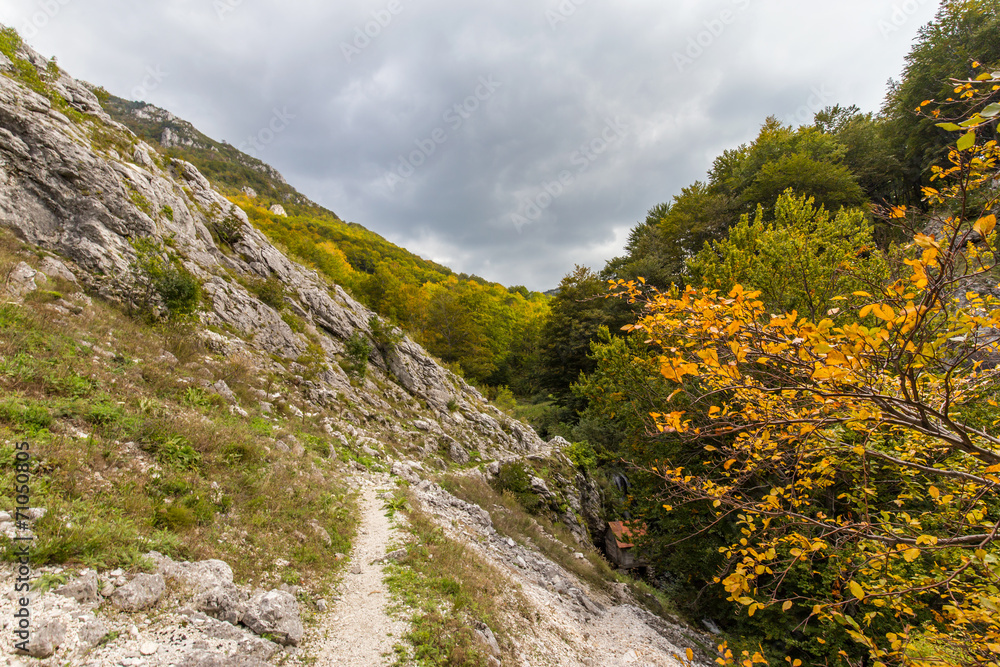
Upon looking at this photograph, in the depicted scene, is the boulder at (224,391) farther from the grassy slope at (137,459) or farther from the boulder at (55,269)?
the boulder at (55,269)

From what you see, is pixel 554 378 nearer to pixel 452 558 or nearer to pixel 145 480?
pixel 452 558

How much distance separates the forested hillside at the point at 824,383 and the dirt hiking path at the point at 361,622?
13.6ft

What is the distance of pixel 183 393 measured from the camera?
8.94 metres

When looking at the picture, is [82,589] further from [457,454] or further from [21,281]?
[457,454]

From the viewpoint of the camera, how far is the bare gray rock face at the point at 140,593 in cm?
399

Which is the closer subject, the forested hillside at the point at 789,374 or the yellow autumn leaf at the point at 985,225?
the yellow autumn leaf at the point at 985,225

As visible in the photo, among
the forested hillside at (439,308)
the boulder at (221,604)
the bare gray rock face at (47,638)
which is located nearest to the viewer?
the bare gray rock face at (47,638)

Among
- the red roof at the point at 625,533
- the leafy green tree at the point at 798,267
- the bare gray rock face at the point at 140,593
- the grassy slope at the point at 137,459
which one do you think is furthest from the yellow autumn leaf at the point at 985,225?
the red roof at the point at 625,533

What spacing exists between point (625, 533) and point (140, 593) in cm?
1447

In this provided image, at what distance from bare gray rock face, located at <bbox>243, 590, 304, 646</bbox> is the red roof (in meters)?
11.1

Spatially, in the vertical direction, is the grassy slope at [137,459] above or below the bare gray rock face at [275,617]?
above

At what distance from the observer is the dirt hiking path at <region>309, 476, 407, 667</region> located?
4914 mm

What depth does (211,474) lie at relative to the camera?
6840 mm

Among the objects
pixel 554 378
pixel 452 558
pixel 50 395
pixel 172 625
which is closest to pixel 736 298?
pixel 172 625
